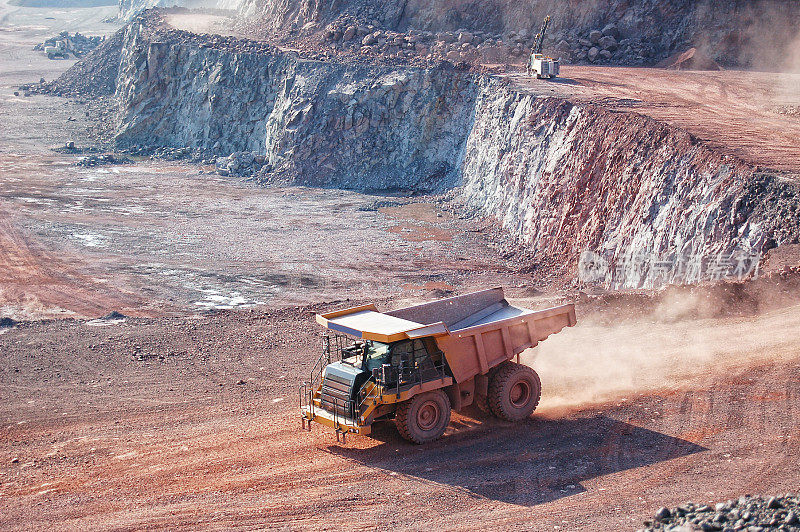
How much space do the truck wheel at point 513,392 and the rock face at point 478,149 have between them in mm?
7722

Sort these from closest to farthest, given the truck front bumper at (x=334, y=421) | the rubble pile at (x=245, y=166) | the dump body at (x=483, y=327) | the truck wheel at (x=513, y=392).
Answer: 1. the truck front bumper at (x=334, y=421)
2. the dump body at (x=483, y=327)
3. the truck wheel at (x=513, y=392)
4. the rubble pile at (x=245, y=166)

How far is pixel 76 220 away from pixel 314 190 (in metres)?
10.8

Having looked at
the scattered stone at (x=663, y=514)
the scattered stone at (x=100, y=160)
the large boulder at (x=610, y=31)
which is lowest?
the scattered stone at (x=663, y=514)

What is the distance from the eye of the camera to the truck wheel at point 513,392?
13.2 meters

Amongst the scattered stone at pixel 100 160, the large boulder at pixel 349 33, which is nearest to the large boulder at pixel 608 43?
the large boulder at pixel 349 33

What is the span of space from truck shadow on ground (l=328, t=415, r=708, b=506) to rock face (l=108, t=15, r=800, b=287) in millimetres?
7902

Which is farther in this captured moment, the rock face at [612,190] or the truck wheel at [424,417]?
the rock face at [612,190]

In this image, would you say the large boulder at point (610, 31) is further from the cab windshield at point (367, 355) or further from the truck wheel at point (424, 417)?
the cab windshield at point (367, 355)

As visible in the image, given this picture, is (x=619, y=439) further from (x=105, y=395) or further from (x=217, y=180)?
(x=217, y=180)

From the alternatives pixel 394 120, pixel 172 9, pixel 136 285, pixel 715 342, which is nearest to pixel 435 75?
pixel 394 120

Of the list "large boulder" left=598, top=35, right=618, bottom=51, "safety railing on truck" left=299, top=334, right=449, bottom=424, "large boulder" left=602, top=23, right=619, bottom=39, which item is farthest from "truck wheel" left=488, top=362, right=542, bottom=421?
"large boulder" left=602, top=23, right=619, bottom=39

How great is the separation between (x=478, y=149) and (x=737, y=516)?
2759 centimetres

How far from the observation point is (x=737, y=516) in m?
8.85

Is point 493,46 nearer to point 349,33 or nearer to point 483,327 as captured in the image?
point 349,33
